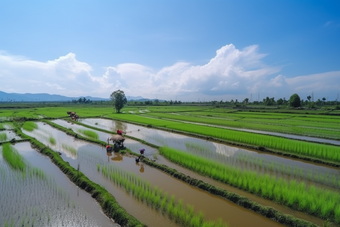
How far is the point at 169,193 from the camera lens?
7.22 meters

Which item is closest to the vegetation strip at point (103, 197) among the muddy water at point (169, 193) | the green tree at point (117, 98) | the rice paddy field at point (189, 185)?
the rice paddy field at point (189, 185)

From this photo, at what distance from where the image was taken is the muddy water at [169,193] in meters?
5.69

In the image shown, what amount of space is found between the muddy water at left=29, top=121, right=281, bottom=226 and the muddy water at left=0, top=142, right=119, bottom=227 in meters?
0.91

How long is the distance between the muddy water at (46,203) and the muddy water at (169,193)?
909mm

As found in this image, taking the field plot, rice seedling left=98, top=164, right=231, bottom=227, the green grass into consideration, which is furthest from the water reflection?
the green grass

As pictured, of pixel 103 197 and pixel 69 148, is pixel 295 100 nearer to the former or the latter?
pixel 69 148

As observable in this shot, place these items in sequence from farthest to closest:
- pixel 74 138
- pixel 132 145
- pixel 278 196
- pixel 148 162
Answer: pixel 74 138 → pixel 132 145 → pixel 148 162 → pixel 278 196

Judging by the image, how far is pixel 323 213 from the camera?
5.56 m

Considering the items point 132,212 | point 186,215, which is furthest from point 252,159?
point 132,212

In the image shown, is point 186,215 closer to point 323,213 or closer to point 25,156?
point 323,213

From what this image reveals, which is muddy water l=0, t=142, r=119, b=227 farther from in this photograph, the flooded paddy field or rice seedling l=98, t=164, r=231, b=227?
the flooded paddy field

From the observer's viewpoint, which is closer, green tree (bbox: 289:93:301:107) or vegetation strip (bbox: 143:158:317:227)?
vegetation strip (bbox: 143:158:317:227)

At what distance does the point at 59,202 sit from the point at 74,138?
10.8 m

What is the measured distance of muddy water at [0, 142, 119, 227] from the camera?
5621 millimetres
